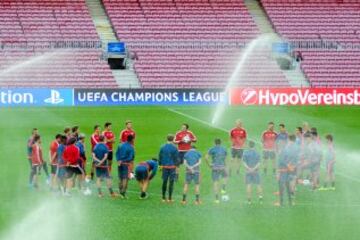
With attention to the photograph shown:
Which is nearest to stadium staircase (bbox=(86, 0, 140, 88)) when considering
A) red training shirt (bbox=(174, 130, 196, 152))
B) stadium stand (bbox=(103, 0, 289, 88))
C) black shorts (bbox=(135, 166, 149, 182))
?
stadium stand (bbox=(103, 0, 289, 88))

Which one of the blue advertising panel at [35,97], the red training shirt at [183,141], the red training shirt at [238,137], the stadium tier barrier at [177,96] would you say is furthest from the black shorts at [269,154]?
the blue advertising panel at [35,97]

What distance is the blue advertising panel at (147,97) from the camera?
5569 cm

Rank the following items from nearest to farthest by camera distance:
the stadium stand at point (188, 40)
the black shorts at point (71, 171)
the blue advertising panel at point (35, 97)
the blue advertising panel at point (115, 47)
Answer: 1. the black shorts at point (71, 171)
2. the blue advertising panel at point (35, 97)
3. the stadium stand at point (188, 40)
4. the blue advertising panel at point (115, 47)

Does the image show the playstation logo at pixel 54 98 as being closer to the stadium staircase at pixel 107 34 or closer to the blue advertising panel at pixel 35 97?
the blue advertising panel at pixel 35 97

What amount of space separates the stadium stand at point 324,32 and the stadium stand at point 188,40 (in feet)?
7.20

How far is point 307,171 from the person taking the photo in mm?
31906

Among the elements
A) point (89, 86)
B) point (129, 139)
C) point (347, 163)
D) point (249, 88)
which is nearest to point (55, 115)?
point (89, 86)

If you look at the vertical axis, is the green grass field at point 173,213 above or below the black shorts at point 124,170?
below

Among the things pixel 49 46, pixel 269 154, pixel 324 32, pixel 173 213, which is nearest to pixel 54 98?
pixel 49 46

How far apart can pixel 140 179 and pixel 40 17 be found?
39131 millimetres

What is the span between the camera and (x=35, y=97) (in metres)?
54.8

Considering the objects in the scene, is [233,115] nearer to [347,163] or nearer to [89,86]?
[89,86]

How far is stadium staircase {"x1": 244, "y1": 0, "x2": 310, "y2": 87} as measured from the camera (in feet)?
203

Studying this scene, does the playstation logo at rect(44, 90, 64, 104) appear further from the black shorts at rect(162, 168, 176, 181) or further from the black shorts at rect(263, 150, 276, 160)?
the black shorts at rect(162, 168, 176, 181)
